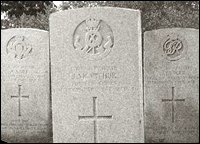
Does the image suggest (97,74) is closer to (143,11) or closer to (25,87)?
(25,87)

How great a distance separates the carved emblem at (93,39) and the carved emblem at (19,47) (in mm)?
2142

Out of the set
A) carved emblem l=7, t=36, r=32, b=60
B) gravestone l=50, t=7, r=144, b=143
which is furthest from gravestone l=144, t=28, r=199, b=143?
carved emblem l=7, t=36, r=32, b=60

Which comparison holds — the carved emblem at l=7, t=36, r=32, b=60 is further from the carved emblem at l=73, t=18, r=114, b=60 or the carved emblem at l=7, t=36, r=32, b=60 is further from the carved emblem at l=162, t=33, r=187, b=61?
the carved emblem at l=162, t=33, r=187, b=61

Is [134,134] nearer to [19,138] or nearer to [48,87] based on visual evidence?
[48,87]

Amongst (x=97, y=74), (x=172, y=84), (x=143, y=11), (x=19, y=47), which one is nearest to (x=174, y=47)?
(x=172, y=84)

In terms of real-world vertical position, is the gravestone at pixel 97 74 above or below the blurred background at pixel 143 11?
below

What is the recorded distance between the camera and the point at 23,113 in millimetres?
7797

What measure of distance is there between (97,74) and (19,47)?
246cm

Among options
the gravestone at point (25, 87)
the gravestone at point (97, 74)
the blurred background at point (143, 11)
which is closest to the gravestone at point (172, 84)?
the gravestone at point (97, 74)

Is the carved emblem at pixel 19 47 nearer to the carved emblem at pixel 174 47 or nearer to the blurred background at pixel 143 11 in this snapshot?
the carved emblem at pixel 174 47

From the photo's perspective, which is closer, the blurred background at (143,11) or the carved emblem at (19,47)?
the carved emblem at (19,47)

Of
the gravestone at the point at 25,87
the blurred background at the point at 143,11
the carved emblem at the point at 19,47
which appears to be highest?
the blurred background at the point at 143,11

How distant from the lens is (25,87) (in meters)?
7.68

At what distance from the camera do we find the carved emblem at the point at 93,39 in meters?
5.71
